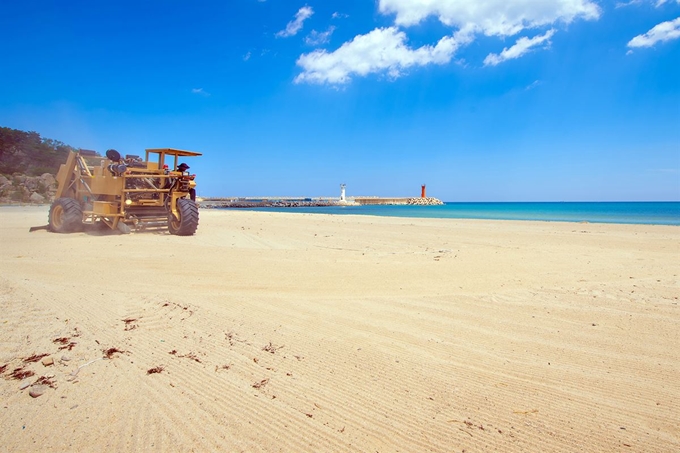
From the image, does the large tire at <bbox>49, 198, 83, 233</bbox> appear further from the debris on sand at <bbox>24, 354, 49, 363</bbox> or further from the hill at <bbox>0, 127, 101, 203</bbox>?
the hill at <bbox>0, 127, 101, 203</bbox>

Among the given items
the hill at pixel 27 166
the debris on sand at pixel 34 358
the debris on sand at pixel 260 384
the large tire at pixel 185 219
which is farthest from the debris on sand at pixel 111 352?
the hill at pixel 27 166

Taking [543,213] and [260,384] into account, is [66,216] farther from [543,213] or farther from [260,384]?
[543,213]

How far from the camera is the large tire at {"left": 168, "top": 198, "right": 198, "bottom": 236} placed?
1253 centimetres

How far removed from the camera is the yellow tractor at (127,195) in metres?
12.6

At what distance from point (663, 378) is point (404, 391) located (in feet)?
7.61

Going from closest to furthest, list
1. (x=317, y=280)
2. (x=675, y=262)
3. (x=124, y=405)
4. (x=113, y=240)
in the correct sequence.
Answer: (x=124, y=405)
(x=317, y=280)
(x=675, y=262)
(x=113, y=240)

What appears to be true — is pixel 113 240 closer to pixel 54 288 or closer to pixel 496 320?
pixel 54 288

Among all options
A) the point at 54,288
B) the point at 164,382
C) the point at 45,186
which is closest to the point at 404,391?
the point at 164,382

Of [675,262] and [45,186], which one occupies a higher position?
[45,186]

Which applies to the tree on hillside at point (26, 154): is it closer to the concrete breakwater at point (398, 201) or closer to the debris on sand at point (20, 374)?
the debris on sand at point (20, 374)

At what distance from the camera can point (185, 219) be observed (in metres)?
12.5

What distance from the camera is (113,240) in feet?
36.2

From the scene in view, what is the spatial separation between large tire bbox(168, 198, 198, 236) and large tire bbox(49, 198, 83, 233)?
3.20 m

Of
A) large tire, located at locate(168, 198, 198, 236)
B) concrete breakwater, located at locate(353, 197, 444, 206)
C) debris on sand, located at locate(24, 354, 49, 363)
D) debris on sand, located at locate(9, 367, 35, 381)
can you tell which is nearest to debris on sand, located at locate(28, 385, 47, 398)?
debris on sand, located at locate(9, 367, 35, 381)
